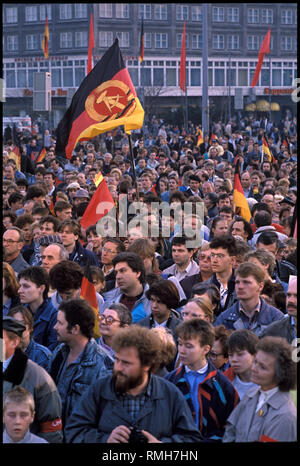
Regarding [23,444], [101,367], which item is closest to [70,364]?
[101,367]

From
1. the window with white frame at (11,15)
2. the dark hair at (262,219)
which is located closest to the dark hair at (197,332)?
the dark hair at (262,219)

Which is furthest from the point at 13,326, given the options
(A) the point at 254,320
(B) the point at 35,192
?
(B) the point at 35,192

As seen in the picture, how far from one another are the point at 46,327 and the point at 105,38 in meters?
60.5

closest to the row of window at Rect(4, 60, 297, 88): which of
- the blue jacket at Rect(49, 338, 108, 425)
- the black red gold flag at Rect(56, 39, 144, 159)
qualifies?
the black red gold flag at Rect(56, 39, 144, 159)

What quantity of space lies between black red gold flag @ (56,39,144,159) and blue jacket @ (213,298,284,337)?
4.07 meters

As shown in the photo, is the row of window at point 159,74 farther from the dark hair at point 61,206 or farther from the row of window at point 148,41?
the dark hair at point 61,206

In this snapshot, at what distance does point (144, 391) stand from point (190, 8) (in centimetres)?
6607

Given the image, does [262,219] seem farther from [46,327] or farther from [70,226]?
[46,327]

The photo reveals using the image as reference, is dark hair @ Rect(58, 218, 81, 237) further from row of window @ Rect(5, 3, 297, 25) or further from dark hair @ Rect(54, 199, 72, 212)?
row of window @ Rect(5, 3, 297, 25)

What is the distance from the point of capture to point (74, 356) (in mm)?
5125

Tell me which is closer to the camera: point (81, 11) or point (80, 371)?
point (80, 371)

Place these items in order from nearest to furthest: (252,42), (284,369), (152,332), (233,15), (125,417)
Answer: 1. (125,417)
2. (284,369)
3. (152,332)
4. (233,15)
5. (252,42)

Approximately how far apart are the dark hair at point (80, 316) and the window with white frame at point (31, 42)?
2524 inches

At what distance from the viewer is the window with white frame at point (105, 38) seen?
6406cm
